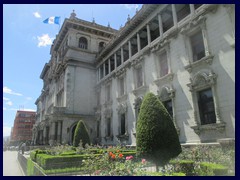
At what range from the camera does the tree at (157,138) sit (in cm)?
980

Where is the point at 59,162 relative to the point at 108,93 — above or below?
below

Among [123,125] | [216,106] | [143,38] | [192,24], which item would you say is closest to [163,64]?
[192,24]

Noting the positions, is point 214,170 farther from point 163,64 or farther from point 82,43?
point 82,43

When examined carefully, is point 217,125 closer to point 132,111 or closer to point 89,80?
point 132,111

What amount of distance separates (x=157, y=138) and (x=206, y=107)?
607 centimetres

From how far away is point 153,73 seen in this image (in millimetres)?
19734

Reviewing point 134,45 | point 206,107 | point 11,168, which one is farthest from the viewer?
point 134,45

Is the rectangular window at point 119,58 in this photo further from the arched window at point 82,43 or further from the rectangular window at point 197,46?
the rectangular window at point 197,46

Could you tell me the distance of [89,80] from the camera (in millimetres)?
33750

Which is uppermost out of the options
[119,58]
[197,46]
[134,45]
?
[134,45]

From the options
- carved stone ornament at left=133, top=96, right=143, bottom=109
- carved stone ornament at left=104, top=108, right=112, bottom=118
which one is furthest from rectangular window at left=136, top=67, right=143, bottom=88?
carved stone ornament at left=104, top=108, right=112, bottom=118

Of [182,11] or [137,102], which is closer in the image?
[182,11]

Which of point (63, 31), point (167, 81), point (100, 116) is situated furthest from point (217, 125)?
point (63, 31)

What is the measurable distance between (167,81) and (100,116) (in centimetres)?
1480
